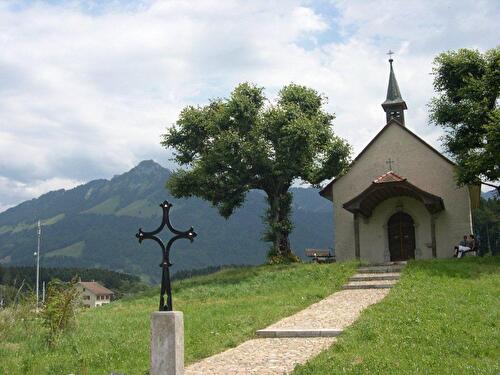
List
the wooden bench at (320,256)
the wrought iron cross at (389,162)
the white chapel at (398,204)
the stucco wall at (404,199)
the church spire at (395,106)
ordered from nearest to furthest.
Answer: the white chapel at (398,204) → the stucco wall at (404,199) → the wrought iron cross at (389,162) → the wooden bench at (320,256) → the church spire at (395,106)

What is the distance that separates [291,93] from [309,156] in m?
5.07

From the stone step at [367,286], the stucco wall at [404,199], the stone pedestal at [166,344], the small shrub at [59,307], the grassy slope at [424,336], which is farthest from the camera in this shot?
the stucco wall at [404,199]

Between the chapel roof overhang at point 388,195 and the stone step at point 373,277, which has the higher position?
the chapel roof overhang at point 388,195

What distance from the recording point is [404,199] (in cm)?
3128

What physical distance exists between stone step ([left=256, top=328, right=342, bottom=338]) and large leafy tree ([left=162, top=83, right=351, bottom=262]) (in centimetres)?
1931

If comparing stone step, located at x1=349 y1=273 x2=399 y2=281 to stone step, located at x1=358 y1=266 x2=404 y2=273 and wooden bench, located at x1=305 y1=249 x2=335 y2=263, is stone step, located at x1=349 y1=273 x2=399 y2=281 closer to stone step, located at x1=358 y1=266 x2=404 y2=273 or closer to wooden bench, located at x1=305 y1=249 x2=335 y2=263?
stone step, located at x1=358 y1=266 x2=404 y2=273

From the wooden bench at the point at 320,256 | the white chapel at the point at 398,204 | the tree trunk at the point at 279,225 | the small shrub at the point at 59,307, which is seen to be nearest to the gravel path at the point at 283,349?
the small shrub at the point at 59,307

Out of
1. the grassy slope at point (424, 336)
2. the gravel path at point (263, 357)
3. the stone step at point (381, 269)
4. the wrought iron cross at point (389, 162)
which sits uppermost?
the wrought iron cross at point (389, 162)

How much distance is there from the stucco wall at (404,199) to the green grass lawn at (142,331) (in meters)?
7.45

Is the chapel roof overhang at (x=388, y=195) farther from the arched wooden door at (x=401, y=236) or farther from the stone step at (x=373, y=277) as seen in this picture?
the stone step at (x=373, y=277)

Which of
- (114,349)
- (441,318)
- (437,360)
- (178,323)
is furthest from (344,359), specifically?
(114,349)

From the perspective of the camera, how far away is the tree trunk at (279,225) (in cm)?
3331

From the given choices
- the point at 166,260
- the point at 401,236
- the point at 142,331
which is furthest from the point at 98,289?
the point at 166,260

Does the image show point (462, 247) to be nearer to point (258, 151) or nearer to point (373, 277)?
point (373, 277)
